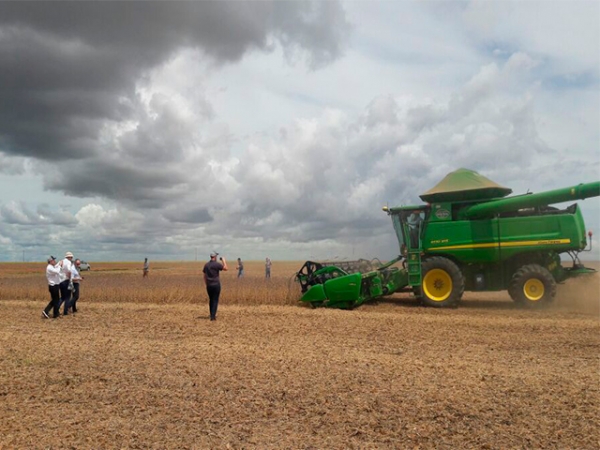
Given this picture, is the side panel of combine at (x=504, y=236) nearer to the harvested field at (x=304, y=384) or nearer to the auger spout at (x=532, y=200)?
the auger spout at (x=532, y=200)

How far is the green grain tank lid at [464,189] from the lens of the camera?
14109 mm

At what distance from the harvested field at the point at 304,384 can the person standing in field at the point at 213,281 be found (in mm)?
678

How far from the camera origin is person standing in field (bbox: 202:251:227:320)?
1220 centimetres

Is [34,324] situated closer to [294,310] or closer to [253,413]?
[294,310]

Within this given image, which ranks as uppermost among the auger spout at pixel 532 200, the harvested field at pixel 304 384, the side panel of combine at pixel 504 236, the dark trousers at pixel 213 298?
the auger spout at pixel 532 200

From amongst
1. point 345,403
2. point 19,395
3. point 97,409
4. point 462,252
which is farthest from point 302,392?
point 462,252

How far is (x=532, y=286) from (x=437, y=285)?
95.9 inches

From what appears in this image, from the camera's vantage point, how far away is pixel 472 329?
1036 cm

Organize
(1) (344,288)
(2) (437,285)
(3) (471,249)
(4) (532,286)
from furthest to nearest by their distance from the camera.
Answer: (2) (437,285) → (3) (471,249) → (1) (344,288) → (4) (532,286)

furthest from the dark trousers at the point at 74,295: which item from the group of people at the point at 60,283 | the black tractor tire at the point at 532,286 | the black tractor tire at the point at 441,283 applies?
the black tractor tire at the point at 532,286

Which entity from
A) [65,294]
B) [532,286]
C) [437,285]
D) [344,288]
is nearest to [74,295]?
[65,294]

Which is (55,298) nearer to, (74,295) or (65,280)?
(65,280)

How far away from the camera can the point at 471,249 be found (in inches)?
555

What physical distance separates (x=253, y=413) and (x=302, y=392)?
2.55 feet
